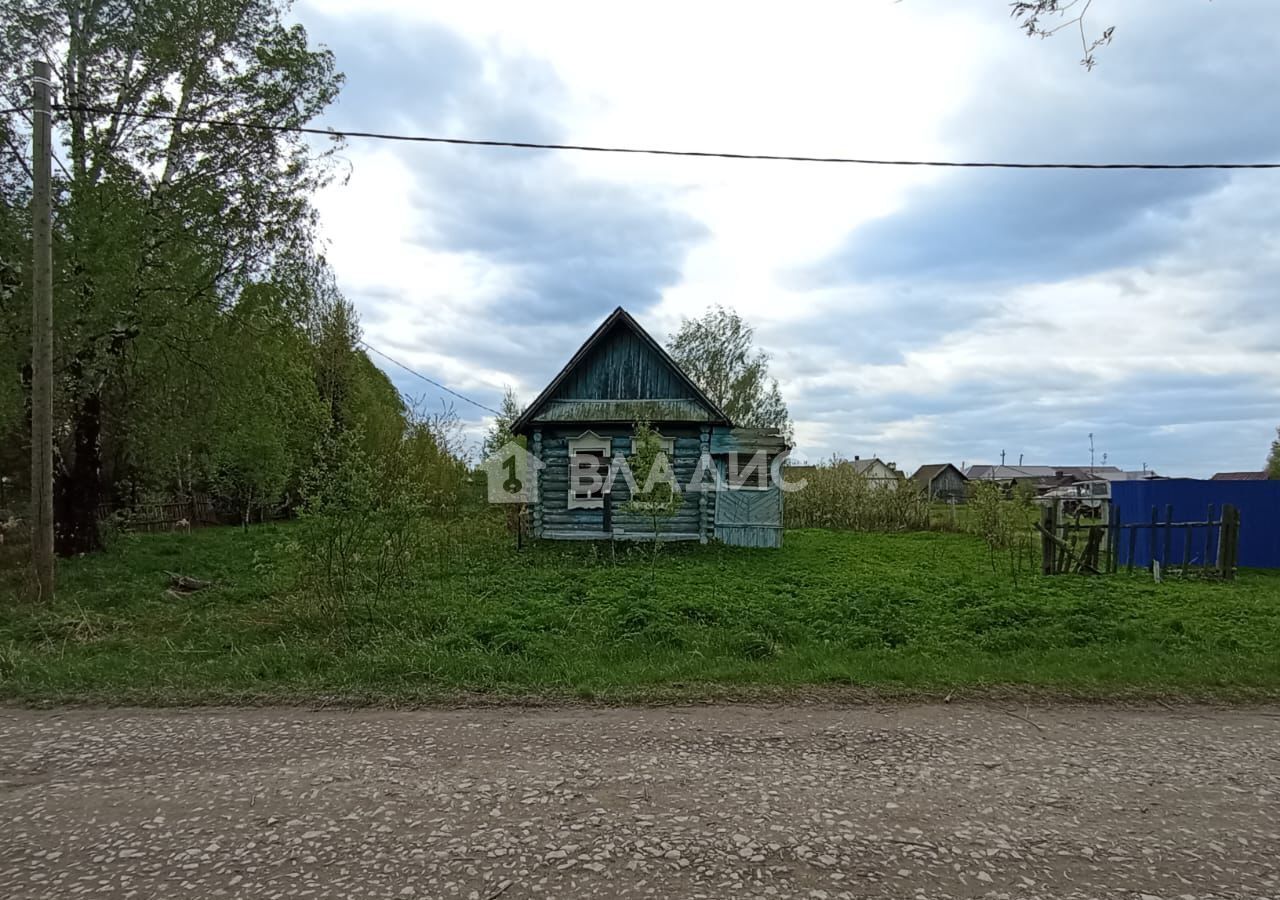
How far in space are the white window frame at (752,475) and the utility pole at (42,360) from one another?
45.2 ft

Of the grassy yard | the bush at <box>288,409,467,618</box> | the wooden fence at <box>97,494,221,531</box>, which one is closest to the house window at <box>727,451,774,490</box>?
the grassy yard

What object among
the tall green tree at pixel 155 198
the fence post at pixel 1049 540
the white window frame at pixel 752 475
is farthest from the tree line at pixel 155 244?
the fence post at pixel 1049 540

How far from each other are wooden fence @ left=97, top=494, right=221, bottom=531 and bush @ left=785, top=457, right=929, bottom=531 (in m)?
22.9

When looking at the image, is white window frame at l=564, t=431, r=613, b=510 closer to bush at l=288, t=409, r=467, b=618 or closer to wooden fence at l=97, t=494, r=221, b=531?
bush at l=288, t=409, r=467, b=618

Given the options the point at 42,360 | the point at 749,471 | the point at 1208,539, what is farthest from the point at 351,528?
the point at 1208,539

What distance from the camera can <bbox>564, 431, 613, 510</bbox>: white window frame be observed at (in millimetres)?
18344

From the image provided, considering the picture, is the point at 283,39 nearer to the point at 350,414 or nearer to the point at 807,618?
the point at 350,414

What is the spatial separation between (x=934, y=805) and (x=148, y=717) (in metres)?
5.75

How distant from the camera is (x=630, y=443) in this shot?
1812cm

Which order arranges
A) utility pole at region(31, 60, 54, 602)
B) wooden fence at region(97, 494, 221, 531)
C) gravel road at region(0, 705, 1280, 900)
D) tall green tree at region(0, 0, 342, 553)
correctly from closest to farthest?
gravel road at region(0, 705, 1280, 900) → utility pole at region(31, 60, 54, 602) → tall green tree at region(0, 0, 342, 553) → wooden fence at region(97, 494, 221, 531)

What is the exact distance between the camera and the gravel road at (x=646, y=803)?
3262 millimetres

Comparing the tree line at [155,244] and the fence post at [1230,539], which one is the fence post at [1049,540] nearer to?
the fence post at [1230,539]

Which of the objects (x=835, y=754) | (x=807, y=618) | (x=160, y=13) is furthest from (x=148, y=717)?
(x=160, y=13)

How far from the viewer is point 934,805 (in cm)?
394
